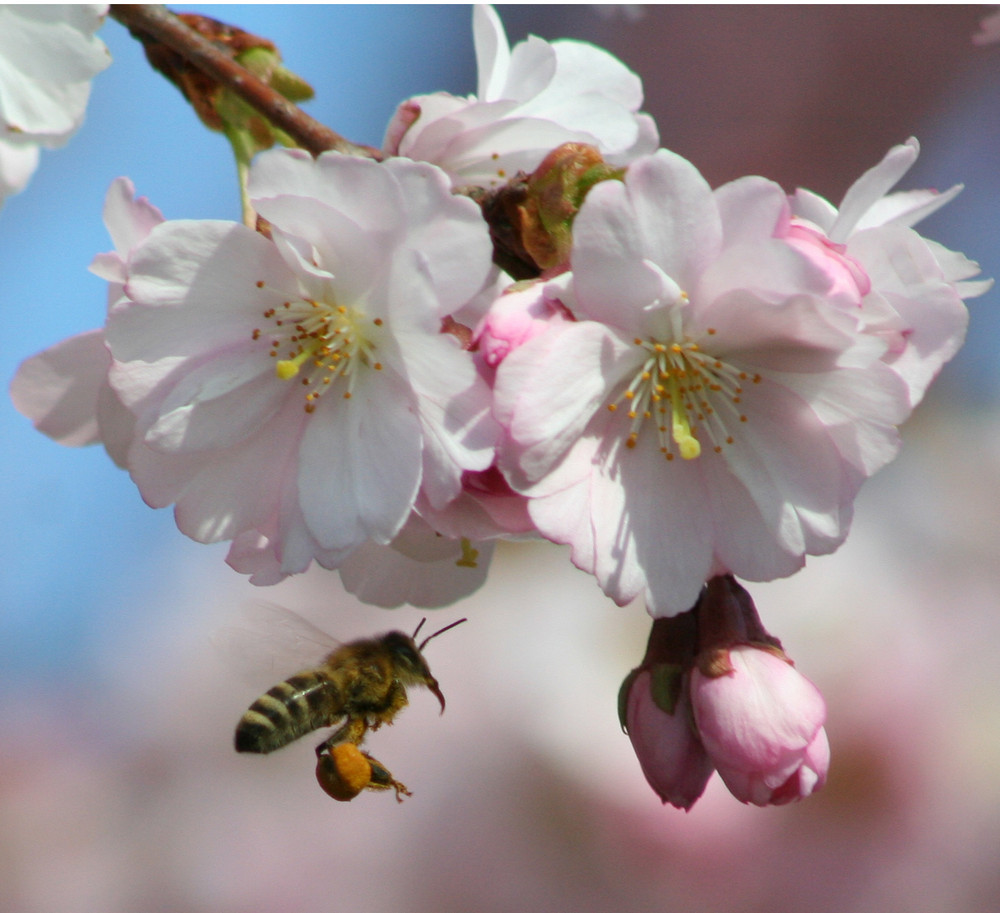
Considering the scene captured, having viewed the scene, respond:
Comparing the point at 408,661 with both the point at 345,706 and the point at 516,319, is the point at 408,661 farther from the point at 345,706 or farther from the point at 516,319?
the point at 516,319

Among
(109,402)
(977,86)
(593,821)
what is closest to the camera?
(109,402)

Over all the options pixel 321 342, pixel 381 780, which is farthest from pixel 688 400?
pixel 381 780

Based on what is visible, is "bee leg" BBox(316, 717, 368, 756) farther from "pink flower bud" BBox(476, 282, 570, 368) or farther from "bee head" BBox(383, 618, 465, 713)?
"pink flower bud" BBox(476, 282, 570, 368)

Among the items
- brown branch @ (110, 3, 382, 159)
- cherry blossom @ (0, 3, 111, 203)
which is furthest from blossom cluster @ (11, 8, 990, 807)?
cherry blossom @ (0, 3, 111, 203)

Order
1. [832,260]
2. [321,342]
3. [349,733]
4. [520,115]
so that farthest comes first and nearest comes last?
[349,733], [520,115], [321,342], [832,260]

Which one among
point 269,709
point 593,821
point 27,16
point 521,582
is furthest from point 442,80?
point 269,709

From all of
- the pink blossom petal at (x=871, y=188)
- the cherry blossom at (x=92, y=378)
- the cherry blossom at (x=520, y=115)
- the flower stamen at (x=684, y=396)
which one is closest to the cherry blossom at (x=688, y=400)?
the flower stamen at (x=684, y=396)

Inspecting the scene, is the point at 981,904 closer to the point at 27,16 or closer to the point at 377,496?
the point at 377,496
